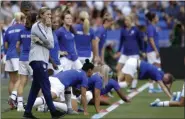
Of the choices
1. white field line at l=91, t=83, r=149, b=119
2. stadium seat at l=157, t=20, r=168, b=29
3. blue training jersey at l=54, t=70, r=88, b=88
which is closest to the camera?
blue training jersey at l=54, t=70, r=88, b=88

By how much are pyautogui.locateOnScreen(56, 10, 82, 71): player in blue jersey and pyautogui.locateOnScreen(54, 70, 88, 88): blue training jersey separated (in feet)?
5.96

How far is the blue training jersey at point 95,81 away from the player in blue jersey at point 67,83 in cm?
24

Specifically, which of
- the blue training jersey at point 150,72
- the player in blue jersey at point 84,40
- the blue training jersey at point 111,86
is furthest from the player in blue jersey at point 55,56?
the blue training jersey at point 150,72

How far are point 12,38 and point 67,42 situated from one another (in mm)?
1099

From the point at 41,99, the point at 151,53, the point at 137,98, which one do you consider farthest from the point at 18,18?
the point at 151,53

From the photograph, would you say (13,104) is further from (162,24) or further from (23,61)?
(162,24)

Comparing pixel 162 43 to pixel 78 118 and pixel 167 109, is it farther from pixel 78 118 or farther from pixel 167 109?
pixel 78 118

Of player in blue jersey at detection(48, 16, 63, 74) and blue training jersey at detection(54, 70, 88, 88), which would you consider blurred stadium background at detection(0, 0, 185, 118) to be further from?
player in blue jersey at detection(48, 16, 63, 74)

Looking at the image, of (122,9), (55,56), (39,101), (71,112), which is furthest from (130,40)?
(122,9)

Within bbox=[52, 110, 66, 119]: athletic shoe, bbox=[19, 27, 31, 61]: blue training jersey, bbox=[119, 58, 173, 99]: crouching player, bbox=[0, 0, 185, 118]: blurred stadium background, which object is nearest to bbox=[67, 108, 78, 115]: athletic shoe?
bbox=[0, 0, 185, 118]: blurred stadium background

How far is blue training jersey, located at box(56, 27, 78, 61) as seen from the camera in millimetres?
16141

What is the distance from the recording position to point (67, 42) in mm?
16266

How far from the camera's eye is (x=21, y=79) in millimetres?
15492

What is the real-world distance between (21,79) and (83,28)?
8.64 feet
